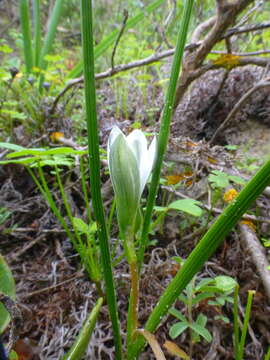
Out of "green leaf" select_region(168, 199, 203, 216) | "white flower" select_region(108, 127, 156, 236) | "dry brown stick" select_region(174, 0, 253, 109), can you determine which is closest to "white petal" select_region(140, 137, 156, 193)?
"white flower" select_region(108, 127, 156, 236)

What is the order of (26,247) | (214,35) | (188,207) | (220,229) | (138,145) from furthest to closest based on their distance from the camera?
(214,35)
(26,247)
(188,207)
(138,145)
(220,229)

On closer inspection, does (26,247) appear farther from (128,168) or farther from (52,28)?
(52,28)

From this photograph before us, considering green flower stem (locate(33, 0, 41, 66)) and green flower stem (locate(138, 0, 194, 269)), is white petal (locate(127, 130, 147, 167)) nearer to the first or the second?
green flower stem (locate(138, 0, 194, 269))

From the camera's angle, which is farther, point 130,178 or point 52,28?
point 52,28

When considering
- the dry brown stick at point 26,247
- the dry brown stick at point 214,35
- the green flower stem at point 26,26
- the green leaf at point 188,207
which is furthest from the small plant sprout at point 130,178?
the green flower stem at point 26,26

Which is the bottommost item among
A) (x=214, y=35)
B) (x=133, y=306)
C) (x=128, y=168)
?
(x=133, y=306)

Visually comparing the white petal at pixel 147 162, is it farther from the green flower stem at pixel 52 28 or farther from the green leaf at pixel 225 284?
the green flower stem at pixel 52 28

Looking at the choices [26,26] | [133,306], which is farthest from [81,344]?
[26,26]
